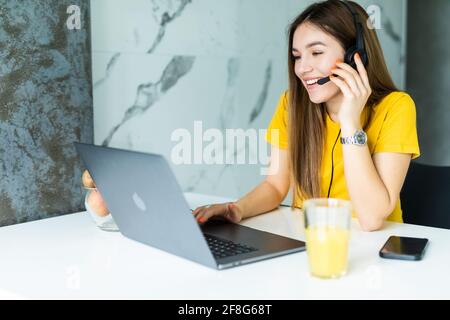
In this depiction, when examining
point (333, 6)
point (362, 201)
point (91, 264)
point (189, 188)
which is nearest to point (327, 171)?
point (362, 201)

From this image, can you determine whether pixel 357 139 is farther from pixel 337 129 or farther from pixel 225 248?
pixel 225 248

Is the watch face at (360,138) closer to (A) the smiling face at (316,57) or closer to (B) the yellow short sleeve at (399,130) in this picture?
(B) the yellow short sleeve at (399,130)

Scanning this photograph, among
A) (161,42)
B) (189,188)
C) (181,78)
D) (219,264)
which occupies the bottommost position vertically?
(189,188)

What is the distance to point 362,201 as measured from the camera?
124 cm

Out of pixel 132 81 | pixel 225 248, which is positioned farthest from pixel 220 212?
pixel 132 81

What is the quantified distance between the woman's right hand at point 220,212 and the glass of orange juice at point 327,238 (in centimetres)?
39

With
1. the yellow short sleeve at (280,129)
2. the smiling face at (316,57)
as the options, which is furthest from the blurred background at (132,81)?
the smiling face at (316,57)

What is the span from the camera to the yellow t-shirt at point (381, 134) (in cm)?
135

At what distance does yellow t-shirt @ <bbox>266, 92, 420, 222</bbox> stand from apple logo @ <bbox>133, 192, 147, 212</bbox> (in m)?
0.62

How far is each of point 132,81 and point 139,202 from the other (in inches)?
31.1

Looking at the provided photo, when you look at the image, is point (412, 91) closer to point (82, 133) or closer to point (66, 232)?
point (82, 133)

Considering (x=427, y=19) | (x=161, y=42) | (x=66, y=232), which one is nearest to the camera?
(x=66, y=232)

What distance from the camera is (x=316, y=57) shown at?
1.47m

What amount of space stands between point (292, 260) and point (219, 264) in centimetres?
13
